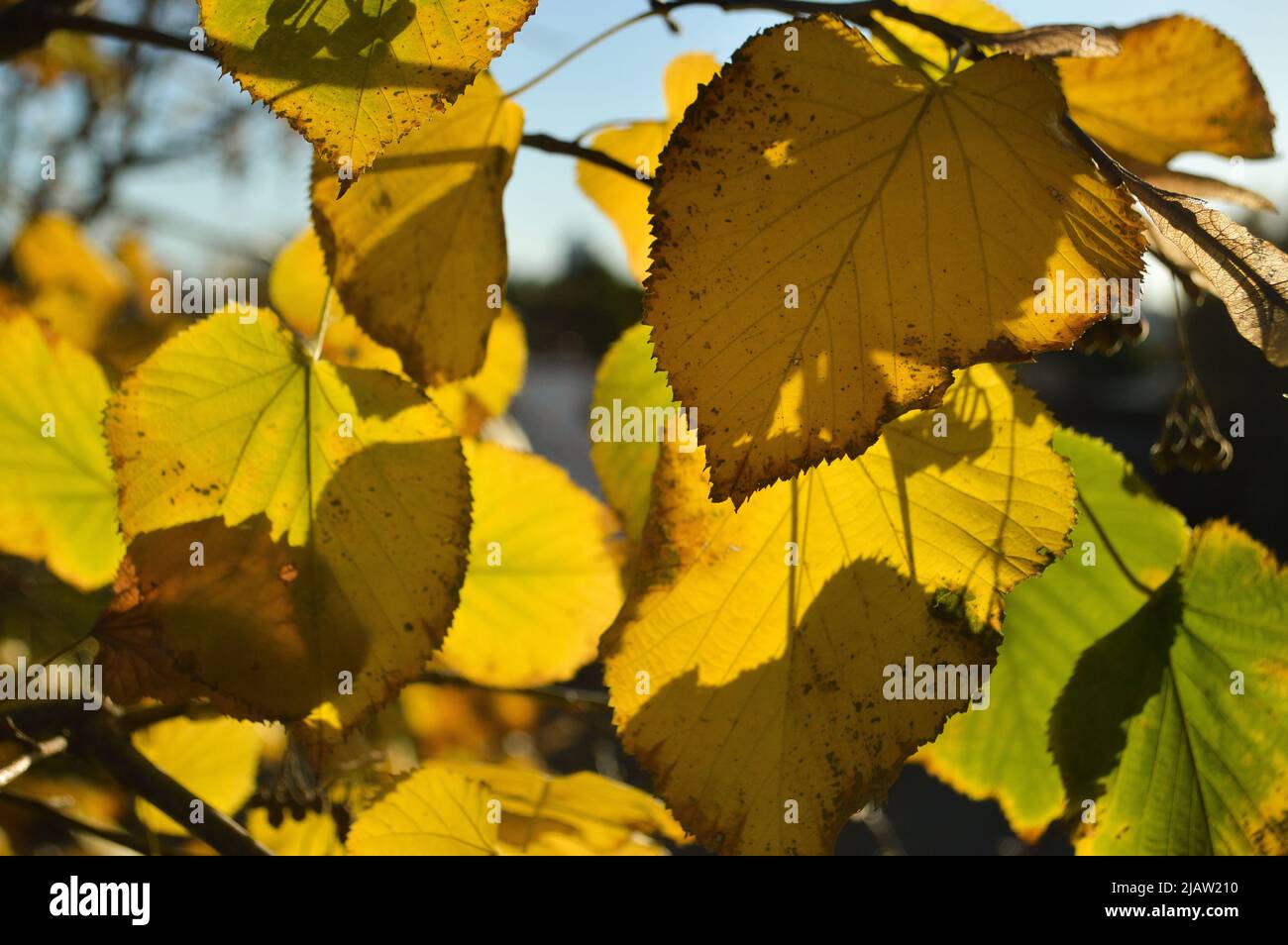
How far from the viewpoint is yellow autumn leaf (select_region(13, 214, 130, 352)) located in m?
1.52

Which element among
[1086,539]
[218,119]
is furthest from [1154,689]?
[218,119]

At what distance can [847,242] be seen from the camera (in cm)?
37

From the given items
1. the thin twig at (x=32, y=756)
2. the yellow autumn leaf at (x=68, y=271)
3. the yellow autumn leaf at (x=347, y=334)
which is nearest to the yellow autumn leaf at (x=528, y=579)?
the yellow autumn leaf at (x=347, y=334)

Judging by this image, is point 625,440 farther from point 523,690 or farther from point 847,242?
point 847,242

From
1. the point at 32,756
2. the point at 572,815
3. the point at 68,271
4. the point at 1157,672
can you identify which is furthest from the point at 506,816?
the point at 68,271

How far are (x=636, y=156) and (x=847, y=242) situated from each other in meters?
0.37

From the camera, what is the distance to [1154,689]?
539mm

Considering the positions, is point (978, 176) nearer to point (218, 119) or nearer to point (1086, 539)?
point (1086, 539)

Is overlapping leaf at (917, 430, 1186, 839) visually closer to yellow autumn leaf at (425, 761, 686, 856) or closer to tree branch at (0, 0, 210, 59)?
yellow autumn leaf at (425, 761, 686, 856)

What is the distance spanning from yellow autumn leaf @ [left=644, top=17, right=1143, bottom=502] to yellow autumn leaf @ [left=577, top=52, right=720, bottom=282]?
0.29m

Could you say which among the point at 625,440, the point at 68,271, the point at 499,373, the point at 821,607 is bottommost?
the point at 821,607

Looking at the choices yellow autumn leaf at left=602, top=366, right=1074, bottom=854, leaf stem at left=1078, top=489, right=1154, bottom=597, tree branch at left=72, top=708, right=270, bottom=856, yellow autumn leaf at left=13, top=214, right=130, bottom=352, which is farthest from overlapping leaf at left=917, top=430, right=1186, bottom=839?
yellow autumn leaf at left=13, top=214, right=130, bottom=352

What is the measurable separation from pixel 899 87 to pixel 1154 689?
34cm

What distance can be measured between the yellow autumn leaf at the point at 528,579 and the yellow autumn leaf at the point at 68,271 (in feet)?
3.33
